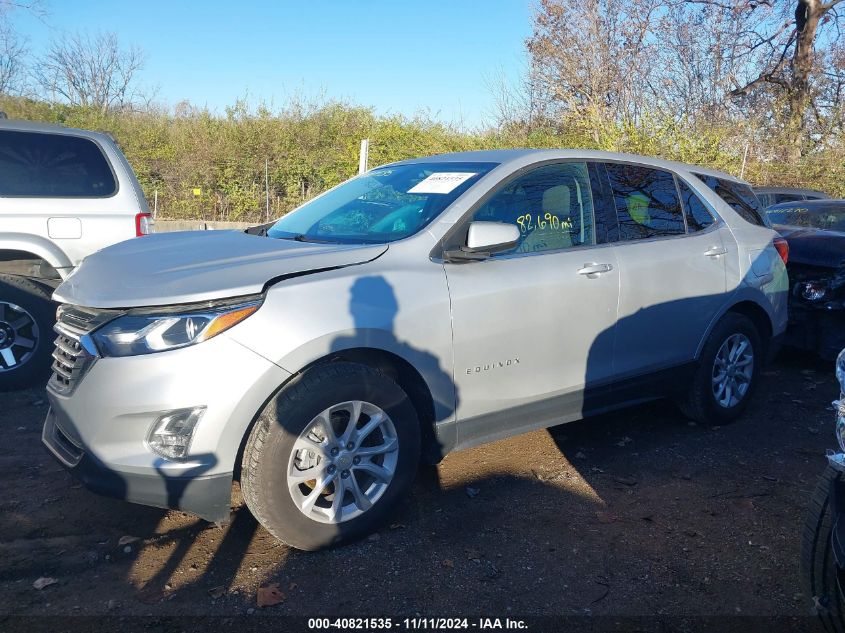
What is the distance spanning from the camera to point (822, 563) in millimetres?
2334

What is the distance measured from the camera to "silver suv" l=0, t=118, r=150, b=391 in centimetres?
539

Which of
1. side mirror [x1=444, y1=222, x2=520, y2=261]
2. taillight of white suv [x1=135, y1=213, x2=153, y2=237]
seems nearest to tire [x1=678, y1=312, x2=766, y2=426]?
side mirror [x1=444, y1=222, x2=520, y2=261]

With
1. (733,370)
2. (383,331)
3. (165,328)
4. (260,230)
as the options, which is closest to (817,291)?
(733,370)

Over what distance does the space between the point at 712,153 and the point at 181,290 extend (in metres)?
12.4

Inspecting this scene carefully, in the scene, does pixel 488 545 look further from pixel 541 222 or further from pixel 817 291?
pixel 817 291

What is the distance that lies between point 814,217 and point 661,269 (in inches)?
170

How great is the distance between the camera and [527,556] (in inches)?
125

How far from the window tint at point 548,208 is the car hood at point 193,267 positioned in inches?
32.7

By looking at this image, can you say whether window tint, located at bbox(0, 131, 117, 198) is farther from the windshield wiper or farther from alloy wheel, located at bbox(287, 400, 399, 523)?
alloy wheel, located at bbox(287, 400, 399, 523)

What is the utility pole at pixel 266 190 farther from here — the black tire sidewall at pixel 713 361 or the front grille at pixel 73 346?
the front grille at pixel 73 346

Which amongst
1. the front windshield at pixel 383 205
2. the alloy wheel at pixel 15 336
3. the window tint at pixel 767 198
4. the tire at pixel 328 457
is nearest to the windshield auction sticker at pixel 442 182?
the front windshield at pixel 383 205

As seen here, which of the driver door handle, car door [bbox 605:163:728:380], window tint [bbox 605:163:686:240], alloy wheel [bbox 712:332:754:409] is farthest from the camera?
alloy wheel [bbox 712:332:754:409]

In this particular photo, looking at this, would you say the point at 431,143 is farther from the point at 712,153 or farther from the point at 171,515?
the point at 171,515

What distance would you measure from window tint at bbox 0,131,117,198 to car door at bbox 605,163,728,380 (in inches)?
164
